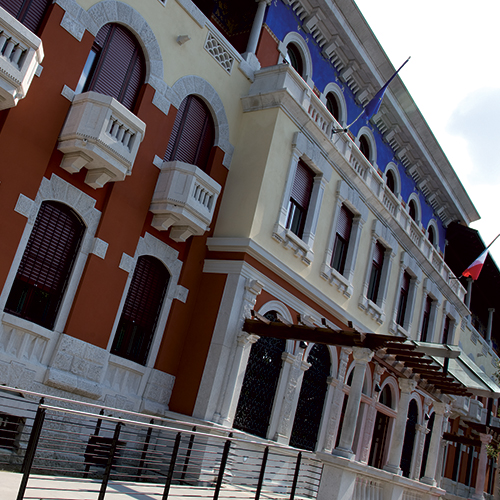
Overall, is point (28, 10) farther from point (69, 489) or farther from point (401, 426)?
point (401, 426)

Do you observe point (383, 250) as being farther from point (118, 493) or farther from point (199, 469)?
point (118, 493)

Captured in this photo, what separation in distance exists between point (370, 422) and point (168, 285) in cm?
934

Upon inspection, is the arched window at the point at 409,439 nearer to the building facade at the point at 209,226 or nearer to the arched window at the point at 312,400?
the building facade at the point at 209,226

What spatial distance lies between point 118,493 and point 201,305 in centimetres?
546

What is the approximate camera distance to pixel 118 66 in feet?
38.9

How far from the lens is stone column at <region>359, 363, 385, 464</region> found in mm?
18234

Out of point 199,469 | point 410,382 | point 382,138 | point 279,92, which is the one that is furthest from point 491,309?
point 199,469

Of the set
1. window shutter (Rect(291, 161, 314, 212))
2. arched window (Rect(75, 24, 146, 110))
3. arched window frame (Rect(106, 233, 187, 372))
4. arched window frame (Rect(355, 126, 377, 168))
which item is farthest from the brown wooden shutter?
arched window frame (Rect(355, 126, 377, 168))

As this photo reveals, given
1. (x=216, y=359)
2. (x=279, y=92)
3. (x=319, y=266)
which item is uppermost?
(x=279, y=92)

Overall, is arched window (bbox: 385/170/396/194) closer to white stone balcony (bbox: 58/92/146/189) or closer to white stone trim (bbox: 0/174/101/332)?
white stone balcony (bbox: 58/92/146/189)

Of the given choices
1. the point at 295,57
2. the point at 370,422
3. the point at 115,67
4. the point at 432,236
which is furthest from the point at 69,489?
the point at 432,236

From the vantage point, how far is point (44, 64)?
404 inches

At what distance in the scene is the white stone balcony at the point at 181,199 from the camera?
12.1 meters

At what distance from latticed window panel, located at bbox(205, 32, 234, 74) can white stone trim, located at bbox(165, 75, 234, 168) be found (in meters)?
0.79
